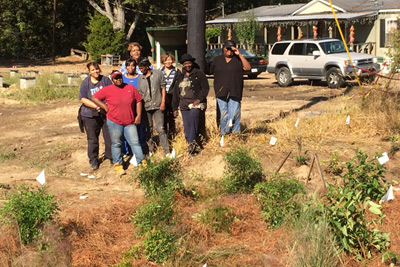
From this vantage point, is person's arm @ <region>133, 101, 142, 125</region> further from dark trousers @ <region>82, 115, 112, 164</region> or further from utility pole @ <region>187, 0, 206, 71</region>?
utility pole @ <region>187, 0, 206, 71</region>

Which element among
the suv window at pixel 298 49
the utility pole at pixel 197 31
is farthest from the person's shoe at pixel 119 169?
the suv window at pixel 298 49

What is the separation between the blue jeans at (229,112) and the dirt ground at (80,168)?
1.22 feet

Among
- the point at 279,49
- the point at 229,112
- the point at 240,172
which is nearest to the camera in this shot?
the point at 240,172

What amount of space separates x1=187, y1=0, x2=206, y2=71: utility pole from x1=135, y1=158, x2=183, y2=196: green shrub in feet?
11.1

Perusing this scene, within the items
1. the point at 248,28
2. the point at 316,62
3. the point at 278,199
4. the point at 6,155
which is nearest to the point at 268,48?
the point at 248,28

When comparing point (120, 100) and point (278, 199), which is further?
point (120, 100)

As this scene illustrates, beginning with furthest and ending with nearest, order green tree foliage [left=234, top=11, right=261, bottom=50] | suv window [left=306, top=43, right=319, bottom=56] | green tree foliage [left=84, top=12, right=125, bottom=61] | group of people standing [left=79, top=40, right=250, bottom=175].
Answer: green tree foliage [left=84, top=12, right=125, bottom=61] → green tree foliage [left=234, top=11, right=261, bottom=50] → suv window [left=306, top=43, right=319, bottom=56] → group of people standing [left=79, top=40, right=250, bottom=175]

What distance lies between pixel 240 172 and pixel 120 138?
258 cm

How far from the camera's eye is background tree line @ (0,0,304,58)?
140 feet

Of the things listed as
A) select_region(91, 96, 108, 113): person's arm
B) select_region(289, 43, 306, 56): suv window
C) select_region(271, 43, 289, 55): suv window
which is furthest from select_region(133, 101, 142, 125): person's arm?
select_region(271, 43, 289, 55): suv window

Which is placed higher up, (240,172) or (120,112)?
(120,112)

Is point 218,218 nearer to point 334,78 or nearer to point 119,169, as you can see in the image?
point 119,169

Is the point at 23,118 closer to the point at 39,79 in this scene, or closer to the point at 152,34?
the point at 39,79

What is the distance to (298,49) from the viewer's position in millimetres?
23938
